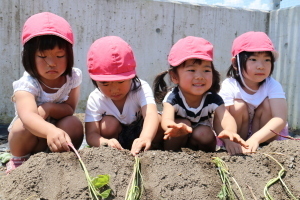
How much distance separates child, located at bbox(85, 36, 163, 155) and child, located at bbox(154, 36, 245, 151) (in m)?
0.19

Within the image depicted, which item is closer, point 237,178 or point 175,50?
point 237,178

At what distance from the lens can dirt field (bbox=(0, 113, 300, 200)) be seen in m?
2.03

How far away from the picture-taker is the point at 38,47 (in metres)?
2.64

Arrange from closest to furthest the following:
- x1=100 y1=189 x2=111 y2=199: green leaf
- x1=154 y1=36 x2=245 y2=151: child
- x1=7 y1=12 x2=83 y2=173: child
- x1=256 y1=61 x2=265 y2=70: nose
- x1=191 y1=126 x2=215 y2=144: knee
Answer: x1=100 y1=189 x2=111 y2=199: green leaf → x1=7 y1=12 x2=83 y2=173: child → x1=154 y1=36 x2=245 y2=151: child → x1=191 y1=126 x2=215 y2=144: knee → x1=256 y1=61 x2=265 y2=70: nose

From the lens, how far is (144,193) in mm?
2055

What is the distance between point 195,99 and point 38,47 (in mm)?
1280

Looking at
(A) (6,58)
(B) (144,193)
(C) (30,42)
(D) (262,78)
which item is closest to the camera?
(B) (144,193)

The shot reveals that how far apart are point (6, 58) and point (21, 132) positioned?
312 centimetres

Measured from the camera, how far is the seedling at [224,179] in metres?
2.05

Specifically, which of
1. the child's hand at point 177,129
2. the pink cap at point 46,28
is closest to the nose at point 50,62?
the pink cap at point 46,28

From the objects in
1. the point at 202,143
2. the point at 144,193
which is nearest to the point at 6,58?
the point at 202,143

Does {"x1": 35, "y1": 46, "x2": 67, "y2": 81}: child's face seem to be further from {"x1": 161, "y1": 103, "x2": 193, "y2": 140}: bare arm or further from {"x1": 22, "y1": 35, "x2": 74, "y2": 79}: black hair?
{"x1": 161, "y1": 103, "x2": 193, "y2": 140}: bare arm

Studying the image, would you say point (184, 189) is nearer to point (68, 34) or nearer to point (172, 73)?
point (172, 73)

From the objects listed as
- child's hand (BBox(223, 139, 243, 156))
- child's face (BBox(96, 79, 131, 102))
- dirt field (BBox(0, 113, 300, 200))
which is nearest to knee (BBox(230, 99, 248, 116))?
child's hand (BBox(223, 139, 243, 156))
